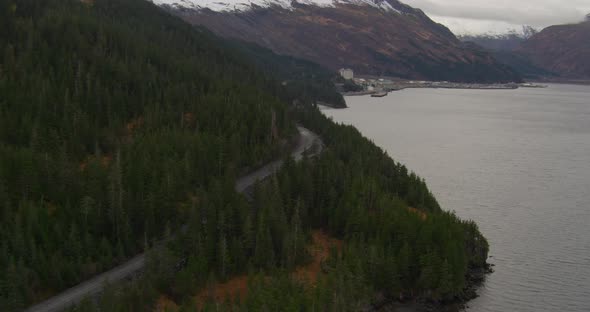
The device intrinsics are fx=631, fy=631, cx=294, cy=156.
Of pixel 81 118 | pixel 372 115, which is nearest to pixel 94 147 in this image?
pixel 81 118

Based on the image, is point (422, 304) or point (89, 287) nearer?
point (89, 287)

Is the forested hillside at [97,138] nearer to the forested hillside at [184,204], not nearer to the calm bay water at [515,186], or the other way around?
the forested hillside at [184,204]

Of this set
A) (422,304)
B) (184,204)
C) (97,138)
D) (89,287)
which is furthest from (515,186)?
(89,287)

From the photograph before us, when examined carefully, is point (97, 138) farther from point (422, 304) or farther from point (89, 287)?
point (422, 304)

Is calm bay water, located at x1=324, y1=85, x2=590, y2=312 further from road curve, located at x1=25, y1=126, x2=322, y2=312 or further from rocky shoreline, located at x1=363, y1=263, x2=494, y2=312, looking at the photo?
road curve, located at x1=25, y1=126, x2=322, y2=312

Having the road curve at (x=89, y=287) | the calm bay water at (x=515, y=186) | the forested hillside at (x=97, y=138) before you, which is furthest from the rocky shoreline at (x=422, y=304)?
the road curve at (x=89, y=287)

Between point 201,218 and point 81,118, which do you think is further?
point 81,118

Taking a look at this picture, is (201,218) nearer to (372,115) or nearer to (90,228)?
(90,228)
